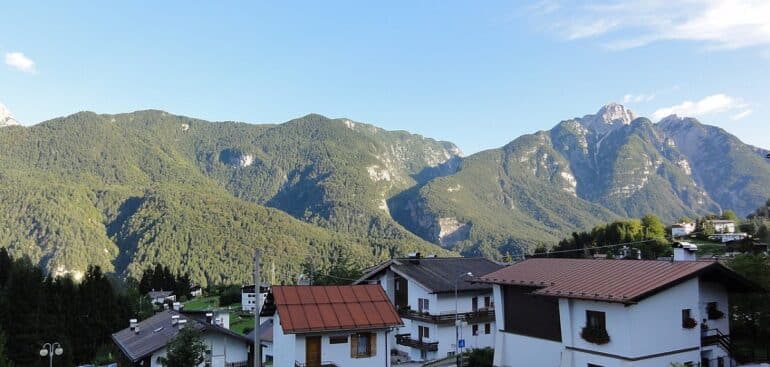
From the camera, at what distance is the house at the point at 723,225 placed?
108 m

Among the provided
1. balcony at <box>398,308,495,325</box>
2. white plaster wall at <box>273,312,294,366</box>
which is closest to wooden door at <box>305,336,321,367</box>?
white plaster wall at <box>273,312,294,366</box>

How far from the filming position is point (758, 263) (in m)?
28.5

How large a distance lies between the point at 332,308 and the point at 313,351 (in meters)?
2.12

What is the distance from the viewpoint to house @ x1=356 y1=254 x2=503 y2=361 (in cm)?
4291

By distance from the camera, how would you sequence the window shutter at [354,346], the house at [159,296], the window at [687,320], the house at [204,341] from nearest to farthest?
the window at [687,320] → the window shutter at [354,346] → the house at [204,341] → the house at [159,296]

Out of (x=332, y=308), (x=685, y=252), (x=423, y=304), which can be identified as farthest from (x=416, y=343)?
(x=685, y=252)

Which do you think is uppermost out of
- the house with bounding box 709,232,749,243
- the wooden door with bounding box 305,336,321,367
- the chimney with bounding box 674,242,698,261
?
the house with bounding box 709,232,749,243

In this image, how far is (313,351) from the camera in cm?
2644

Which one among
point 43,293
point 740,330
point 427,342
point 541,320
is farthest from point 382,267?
point 43,293

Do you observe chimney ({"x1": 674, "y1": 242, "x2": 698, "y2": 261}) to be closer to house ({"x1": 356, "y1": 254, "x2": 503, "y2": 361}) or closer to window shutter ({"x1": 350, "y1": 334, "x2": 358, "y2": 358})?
house ({"x1": 356, "y1": 254, "x2": 503, "y2": 361})

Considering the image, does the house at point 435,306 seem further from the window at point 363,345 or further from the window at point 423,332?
the window at point 363,345


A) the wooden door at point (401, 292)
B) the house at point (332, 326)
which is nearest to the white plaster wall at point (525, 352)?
the house at point (332, 326)

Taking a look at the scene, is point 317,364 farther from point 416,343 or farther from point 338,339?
point 416,343

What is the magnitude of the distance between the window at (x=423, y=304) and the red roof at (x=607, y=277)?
14664mm
